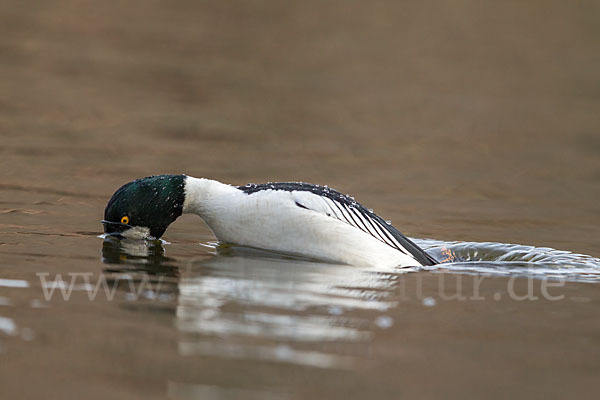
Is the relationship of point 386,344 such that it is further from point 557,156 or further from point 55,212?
point 557,156

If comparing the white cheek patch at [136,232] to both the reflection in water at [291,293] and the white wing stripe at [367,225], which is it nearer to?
the reflection in water at [291,293]

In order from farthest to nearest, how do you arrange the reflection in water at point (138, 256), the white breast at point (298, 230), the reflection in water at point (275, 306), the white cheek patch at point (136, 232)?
1. the white cheek patch at point (136, 232)
2. the white breast at point (298, 230)
3. the reflection in water at point (138, 256)
4. the reflection in water at point (275, 306)

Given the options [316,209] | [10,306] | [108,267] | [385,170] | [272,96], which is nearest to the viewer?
[10,306]

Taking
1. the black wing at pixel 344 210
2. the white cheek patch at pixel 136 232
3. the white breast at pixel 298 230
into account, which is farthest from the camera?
the white cheek patch at pixel 136 232

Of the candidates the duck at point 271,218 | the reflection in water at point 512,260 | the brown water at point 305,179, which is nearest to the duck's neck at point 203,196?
the duck at point 271,218

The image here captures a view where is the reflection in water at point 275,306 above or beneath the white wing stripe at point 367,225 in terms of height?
Answer: beneath

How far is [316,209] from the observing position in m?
7.84

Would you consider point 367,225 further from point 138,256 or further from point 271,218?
point 138,256

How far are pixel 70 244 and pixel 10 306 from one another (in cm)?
238

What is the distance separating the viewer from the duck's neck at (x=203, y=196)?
8055 mm

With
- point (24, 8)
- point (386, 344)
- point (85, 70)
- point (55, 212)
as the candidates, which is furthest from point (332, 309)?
point (24, 8)

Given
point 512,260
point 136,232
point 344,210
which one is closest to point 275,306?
point 344,210

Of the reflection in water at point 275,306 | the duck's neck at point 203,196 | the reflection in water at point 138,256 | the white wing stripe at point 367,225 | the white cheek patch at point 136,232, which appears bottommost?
the reflection in water at point 275,306

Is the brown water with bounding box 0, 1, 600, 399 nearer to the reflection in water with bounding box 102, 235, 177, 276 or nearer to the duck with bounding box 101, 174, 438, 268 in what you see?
the reflection in water with bounding box 102, 235, 177, 276
